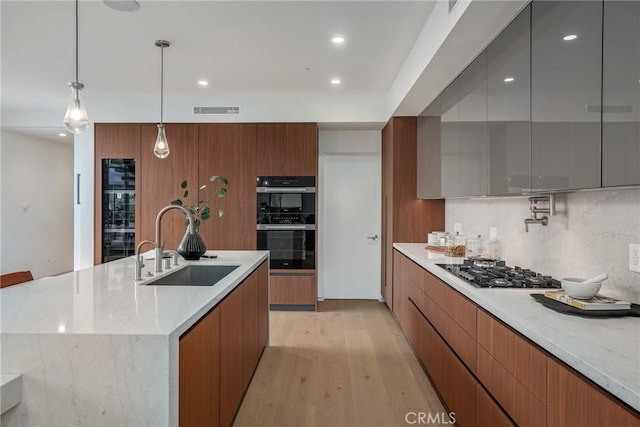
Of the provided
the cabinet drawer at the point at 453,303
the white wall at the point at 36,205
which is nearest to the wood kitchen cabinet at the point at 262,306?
the cabinet drawer at the point at 453,303

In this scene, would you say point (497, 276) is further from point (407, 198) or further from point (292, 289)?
point (292, 289)

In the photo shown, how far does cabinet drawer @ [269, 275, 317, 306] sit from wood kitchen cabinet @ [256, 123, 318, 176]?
1.36 metres

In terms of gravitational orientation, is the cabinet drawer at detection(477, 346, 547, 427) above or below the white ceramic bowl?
below

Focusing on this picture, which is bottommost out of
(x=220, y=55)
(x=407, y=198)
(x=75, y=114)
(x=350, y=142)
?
(x=407, y=198)

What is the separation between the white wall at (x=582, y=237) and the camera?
1.65 metres

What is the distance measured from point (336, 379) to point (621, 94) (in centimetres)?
252

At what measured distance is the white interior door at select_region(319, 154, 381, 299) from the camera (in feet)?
17.8

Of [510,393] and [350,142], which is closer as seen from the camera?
[510,393]

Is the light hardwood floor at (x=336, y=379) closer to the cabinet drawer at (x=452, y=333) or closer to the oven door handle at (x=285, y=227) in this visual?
the cabinet drawer at (x=452, y=333)

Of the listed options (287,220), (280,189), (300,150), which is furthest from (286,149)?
(287,220)

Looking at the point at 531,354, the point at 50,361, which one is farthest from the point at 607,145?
the point at 50,361

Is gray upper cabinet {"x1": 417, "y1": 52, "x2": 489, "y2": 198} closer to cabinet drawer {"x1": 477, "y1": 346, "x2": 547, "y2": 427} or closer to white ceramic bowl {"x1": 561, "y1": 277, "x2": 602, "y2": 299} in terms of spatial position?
white ceramic bowl {"x1": 561, "y1": 277, "x2": 602, "y2": 299}

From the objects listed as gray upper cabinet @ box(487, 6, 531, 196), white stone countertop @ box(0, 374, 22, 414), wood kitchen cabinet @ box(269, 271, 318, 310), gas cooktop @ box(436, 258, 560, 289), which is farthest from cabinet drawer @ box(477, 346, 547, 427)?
wood kitchen cabinet @ box(269, 271, 318, 310)

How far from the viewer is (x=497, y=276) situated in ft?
7.16
